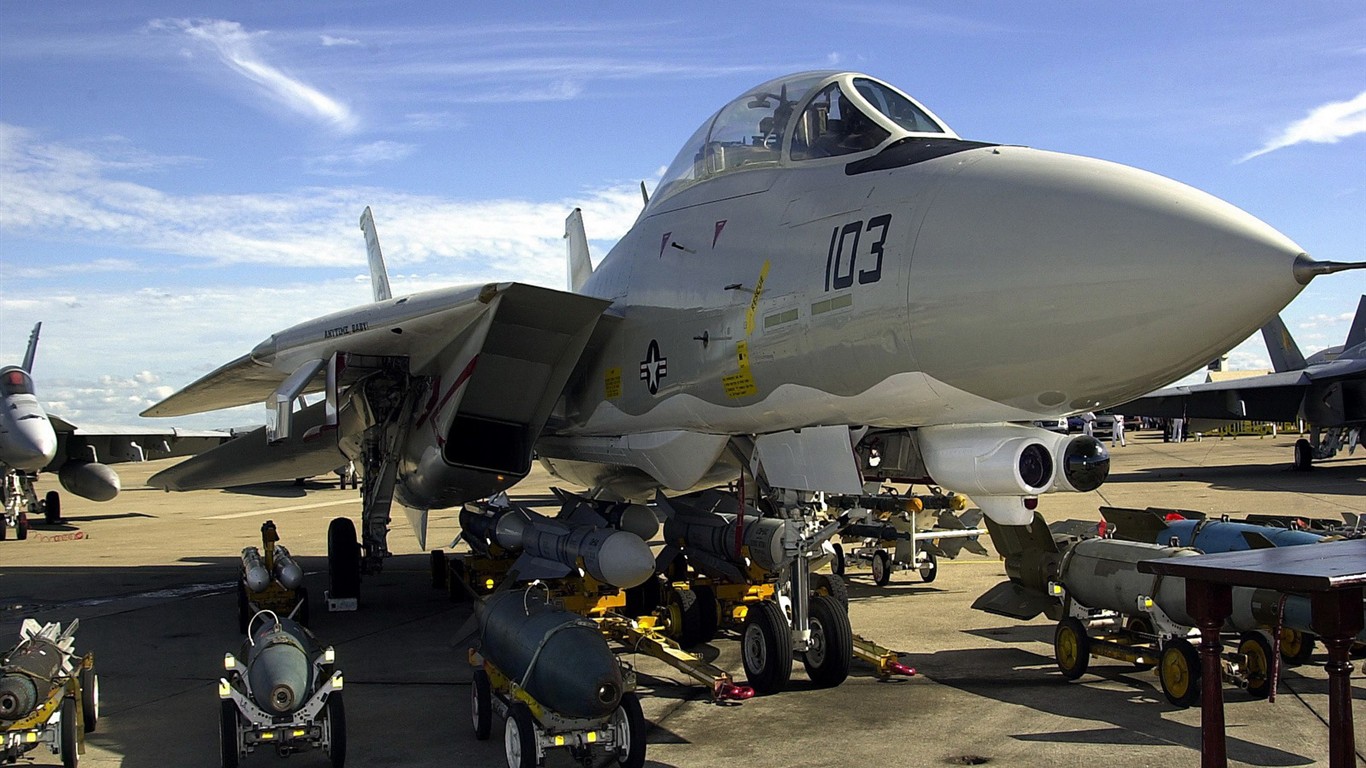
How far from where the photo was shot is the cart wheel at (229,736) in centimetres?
527

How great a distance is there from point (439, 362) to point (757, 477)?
3.40 metres

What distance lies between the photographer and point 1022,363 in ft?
14.4

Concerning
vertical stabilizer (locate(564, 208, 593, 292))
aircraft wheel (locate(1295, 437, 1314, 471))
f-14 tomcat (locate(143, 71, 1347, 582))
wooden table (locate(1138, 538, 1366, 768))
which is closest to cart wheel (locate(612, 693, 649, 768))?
f-14 tomcat (locate(143, 71, 1347, 582))

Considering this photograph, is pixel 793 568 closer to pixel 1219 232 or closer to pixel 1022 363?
pixel 1022 363

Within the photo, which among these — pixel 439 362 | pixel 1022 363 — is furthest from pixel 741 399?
pixel 439 362

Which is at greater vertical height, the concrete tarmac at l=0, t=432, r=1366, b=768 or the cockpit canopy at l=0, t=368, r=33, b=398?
the cockpit canopy at l=0, t=368, r=33, b=398

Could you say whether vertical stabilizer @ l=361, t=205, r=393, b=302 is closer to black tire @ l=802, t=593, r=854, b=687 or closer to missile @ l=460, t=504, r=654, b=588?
missile @ l=460, t=504, r=654, b=588

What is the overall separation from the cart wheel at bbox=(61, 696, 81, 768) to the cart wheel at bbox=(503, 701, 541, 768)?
2270 mm

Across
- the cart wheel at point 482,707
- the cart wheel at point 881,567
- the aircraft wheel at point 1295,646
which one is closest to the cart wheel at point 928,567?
the cart wheel at point 881,567

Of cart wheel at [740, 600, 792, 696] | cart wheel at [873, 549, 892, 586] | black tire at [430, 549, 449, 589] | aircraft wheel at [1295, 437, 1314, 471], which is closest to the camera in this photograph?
cart wheel at [740, 600, 792, 696]

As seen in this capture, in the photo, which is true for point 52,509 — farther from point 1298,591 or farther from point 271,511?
point 1298,591

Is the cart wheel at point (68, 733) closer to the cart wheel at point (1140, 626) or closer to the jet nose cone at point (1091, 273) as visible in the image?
the jet nose cone at point (1091, 273)

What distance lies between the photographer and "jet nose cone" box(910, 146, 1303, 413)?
385 cm

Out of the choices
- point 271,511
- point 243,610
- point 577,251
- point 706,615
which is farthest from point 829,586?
point 271,511
